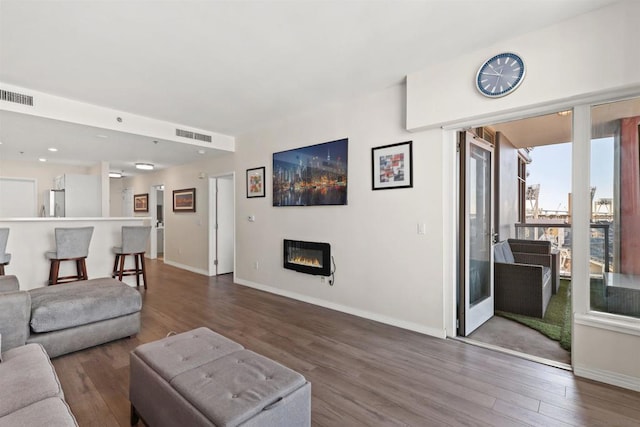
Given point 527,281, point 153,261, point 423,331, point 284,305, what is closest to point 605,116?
point 527,281

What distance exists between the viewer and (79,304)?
263 cm

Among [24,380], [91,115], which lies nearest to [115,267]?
[91,115]

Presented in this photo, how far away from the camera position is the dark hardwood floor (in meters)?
1.82

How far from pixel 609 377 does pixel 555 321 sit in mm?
1422

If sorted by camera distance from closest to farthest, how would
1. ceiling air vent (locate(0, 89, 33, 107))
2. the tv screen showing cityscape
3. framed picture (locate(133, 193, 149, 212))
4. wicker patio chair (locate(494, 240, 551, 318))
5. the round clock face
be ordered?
the round clock face → ceiling air vent (locate(0, 89, 33, 107)) → wicker patio chair (locate(494, 240, 551, 318)) → the tv screen showing cityscape → framed picture (locate(133, 193, 149, 212))

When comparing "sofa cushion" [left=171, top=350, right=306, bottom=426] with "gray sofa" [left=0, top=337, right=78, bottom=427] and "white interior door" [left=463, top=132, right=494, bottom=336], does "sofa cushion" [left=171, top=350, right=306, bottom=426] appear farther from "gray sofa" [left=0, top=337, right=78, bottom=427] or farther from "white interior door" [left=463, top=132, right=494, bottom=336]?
"white interior door" [left=463, top=132, right=494, bottom=336]

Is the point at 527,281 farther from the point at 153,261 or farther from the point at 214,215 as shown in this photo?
the point at 153,261

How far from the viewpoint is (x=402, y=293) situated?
10.6 feet

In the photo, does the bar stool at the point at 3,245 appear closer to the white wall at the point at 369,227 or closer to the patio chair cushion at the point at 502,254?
the white wall at the point at 369,227

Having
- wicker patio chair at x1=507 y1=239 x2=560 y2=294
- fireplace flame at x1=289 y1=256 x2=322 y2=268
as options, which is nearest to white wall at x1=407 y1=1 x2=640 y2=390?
fireplace flame at x1=289 y1=256 x2=322 y2=268

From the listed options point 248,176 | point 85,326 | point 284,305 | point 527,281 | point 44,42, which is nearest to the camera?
point 44,42

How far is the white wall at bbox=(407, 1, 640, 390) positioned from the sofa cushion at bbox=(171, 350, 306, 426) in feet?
7.33

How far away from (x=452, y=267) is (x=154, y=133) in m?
4.26

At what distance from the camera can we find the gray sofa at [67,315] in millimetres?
2240
